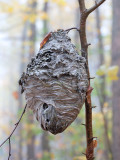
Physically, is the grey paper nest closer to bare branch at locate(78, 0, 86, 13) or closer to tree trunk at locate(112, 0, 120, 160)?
bare branch at locate(78, 0, 86, 13)

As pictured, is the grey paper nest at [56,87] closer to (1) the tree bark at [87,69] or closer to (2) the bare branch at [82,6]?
(1) the tree bark at [87,69]

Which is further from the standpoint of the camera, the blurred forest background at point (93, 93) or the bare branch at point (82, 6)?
the blurred forest background at point (93, 93)

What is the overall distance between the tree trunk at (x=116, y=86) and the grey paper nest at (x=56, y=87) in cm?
251

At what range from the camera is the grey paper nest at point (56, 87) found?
102cm

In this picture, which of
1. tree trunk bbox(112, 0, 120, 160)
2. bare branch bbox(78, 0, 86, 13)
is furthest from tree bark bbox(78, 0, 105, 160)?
tree trunk bbox(112, 0, 120, 160)

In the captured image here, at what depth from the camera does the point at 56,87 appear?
3.36 ft

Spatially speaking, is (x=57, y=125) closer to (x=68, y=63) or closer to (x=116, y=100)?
(x=68, y=63)

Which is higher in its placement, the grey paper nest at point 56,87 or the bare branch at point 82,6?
the bare branch at point 82,6

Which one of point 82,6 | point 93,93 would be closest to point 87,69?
point 82,6

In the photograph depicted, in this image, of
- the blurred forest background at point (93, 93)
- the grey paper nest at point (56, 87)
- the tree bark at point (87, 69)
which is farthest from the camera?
the blurred forest background at point (93, 93)

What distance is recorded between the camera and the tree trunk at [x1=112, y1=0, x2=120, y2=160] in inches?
131

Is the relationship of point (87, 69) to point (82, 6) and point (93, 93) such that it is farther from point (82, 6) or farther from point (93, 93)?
point (93, 93)

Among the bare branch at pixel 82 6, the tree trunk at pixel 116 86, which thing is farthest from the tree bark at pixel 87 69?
the tree trunk at pixel 116 86

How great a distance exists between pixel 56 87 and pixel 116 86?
269 centimetres
